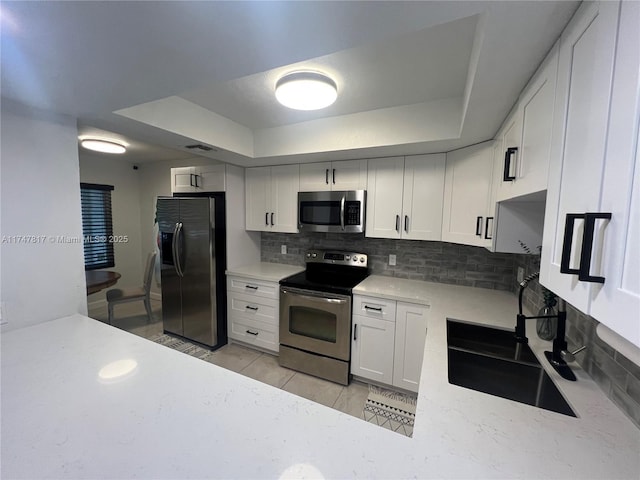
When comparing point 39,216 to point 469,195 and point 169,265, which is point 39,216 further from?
point 469,195

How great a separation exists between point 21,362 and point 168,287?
89.4 inches

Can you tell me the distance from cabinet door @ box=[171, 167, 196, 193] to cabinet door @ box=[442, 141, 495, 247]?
271 centimetres

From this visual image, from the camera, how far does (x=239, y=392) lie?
913 mm

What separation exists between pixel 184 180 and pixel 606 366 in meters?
3.65

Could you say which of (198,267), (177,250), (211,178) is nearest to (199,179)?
(211,178)

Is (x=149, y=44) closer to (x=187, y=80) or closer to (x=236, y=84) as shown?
(x=187, y=80)

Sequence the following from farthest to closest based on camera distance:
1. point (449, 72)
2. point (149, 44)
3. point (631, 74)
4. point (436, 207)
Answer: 1. point (436, 207)
2. point (449, 72)
3. point (149, 44)
4. point (631, 74)

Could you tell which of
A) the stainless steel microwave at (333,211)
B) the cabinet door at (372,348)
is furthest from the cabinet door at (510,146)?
the cabinet door at (372,348)

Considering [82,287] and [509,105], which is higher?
[509,105]

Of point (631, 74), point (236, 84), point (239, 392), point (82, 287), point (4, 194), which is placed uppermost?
point (236, 84)

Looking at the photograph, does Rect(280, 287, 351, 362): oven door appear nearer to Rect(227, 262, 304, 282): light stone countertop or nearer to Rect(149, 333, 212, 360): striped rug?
Rect(227, 262, 304, 282): light stone countertop

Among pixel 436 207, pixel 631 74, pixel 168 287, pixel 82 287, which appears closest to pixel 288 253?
pixel 168 287

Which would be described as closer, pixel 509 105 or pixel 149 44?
pixel 149 44

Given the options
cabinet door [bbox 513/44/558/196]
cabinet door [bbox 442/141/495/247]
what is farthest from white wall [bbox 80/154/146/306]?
cabinet door [bbox 513/44/558/196]
